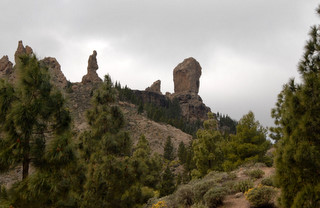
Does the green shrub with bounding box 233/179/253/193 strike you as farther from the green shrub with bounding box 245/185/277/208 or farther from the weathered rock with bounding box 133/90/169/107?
the weathered rock with bounding box 133/90/169/107

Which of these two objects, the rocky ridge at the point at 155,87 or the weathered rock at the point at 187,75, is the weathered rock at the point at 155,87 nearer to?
→ the rocky ridge at the point at 155,87

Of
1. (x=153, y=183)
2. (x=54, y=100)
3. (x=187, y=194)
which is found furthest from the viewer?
(x=153, y=183)

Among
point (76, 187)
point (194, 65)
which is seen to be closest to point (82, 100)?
point (194, 65)

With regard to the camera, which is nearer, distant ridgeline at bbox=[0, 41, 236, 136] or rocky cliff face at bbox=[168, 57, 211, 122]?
distant ridgeline at bbox=[0, 41, 236, 136]

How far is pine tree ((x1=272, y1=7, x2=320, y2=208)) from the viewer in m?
6.01

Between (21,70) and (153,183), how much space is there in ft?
90.2

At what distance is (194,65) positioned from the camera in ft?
449

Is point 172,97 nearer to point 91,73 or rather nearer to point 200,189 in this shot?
point 91,73

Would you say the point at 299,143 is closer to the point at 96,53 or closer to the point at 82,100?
the point at 82,100

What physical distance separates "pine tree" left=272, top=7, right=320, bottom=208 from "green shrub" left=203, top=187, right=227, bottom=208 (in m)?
4.36

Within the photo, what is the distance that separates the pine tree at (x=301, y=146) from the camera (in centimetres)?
601

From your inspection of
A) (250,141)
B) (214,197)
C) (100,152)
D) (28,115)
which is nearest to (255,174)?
(214,197)

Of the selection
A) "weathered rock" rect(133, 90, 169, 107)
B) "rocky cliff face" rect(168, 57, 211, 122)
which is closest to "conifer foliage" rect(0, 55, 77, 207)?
"rocky cliff face" rect(168, 57, 211, 122)

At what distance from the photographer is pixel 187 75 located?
13550 cm
